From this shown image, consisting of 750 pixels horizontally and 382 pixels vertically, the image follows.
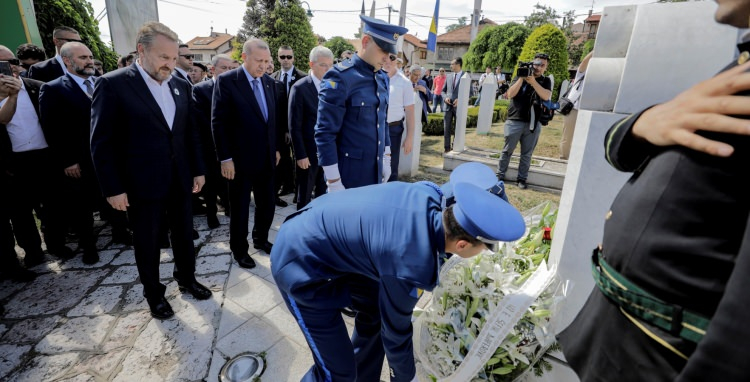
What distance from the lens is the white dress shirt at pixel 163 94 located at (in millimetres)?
2643

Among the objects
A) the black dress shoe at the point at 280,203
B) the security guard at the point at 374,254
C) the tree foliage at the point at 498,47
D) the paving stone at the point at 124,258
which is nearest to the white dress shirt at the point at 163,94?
the security guard at the point at 374,254

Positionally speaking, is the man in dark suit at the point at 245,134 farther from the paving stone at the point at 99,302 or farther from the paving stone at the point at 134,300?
the paving stone at the point at 99,302

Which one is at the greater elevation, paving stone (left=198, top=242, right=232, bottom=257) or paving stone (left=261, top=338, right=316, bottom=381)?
paving stone (left=261, top=338, right=316, bottom=381)

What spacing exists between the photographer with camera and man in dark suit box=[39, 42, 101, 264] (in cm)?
570

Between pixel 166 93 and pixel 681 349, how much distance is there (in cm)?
324

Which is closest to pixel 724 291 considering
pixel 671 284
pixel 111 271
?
pixel 671 284

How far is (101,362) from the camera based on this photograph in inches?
101

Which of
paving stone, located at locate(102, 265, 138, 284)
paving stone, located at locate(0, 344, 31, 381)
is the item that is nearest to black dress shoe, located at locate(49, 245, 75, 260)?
paving stone, located at locate(102, 265, 138, 284)

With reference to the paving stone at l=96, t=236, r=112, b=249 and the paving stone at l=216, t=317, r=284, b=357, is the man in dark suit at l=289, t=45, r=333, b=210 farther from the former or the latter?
the paving stone at l=96, t=236, r=112, b=249

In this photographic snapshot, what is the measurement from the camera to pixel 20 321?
2973 mm

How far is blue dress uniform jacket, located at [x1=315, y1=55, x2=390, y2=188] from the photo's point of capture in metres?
2.98

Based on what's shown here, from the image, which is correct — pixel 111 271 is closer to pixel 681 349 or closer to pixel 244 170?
pixel 244 170

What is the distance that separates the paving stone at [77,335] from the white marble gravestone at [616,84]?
326 cm

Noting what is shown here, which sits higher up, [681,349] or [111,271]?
[681,349]
